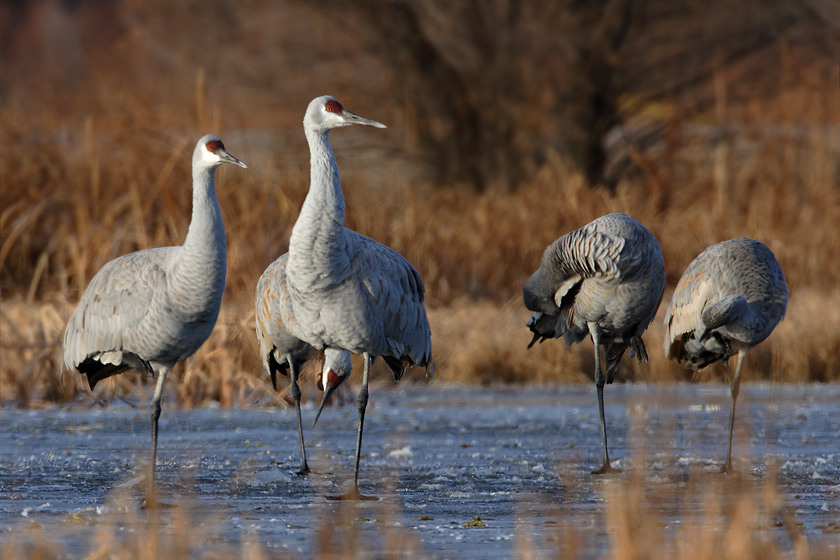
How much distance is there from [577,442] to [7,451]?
130 inches

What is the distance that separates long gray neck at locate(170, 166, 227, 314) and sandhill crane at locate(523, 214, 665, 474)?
2074mm

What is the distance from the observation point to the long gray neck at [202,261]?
6.82 meters

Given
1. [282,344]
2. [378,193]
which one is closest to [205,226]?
[282,344]

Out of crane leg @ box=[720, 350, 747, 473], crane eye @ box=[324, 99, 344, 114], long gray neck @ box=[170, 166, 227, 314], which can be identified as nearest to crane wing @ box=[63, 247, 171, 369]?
long gray neck @ box=[170, 166, 227, 314]

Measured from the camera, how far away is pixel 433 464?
7.46m

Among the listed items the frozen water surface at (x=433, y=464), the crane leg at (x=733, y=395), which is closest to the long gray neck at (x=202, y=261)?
the frozen water surface at (x=433, y=464)

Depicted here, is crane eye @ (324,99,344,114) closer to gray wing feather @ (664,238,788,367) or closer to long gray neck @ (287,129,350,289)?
long gray neck @ (287,129,350,289)

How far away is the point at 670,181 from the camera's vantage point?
16.6 metres

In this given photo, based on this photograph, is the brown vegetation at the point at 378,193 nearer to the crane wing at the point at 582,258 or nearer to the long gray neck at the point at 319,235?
the crane wing at the point at 582,258

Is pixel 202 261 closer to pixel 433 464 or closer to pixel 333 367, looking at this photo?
pixel 333 367

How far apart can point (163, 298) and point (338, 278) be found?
35.1 inches

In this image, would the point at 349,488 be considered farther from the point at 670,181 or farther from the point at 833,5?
the point at 833,5

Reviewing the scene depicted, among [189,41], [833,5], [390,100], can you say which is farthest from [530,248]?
[189,41]

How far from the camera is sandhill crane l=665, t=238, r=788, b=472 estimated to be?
316 inches
